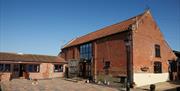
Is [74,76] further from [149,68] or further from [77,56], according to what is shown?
[149,68]

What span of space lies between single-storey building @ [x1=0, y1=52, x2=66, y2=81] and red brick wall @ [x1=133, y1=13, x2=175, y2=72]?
16.6 m

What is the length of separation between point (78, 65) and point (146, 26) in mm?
13092

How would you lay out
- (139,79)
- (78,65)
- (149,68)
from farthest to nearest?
(78,65) < (149,68) < (139,79)

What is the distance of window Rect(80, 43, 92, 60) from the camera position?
97.8 ft

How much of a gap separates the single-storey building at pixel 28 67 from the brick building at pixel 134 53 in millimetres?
6214

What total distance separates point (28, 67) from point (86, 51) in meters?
10.4

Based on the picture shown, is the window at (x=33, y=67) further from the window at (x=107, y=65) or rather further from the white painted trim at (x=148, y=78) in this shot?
the white painted trim at (x=148, y=78)

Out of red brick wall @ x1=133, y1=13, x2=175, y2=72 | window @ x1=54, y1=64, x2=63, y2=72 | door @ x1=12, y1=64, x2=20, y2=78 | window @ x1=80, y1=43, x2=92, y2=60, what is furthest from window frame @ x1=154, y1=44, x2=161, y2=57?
door @ x1=12, y1=64, x2=20, y2=78

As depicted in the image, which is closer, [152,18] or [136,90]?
[136,90]

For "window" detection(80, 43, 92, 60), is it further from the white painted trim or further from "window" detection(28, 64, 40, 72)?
the white painted trim

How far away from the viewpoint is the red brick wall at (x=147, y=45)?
22717mm

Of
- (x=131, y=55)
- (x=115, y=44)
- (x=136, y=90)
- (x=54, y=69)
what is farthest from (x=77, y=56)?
(x=136, y=90)

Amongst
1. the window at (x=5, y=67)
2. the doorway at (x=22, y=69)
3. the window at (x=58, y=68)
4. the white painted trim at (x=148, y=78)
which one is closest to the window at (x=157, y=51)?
the white painted trim at (x=148, y=78)

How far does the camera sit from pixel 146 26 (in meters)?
24.9
